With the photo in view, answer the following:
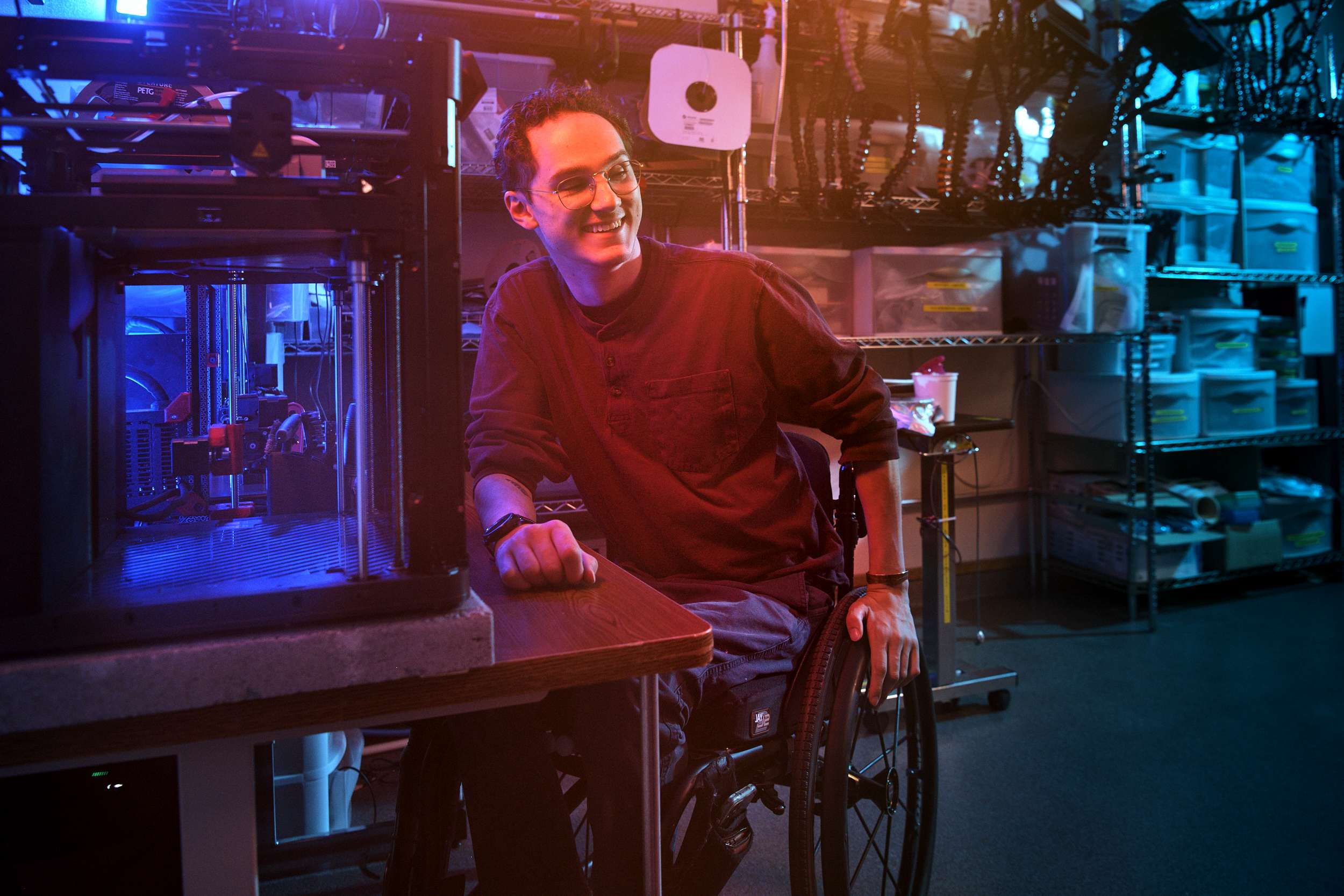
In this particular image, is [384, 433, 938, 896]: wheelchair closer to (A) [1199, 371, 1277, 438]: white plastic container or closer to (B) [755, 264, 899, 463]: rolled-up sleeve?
(B) [755, 264, 899, 463]: rolled-up sleeve

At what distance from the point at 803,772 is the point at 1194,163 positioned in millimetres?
3456

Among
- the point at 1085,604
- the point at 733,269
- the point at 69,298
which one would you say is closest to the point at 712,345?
the point at 733,269

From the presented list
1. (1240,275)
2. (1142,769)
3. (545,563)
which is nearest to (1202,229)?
(1240,275)

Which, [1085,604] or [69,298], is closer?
[69,298]

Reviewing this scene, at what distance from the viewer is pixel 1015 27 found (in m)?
2.75

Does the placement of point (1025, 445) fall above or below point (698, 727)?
above

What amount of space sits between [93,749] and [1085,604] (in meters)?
3.47

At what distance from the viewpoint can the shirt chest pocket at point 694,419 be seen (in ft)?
4.08

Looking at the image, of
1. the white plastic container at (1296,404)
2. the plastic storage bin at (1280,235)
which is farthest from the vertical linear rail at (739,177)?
the white plastic container at (1296,404)

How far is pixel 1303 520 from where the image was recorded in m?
3.53

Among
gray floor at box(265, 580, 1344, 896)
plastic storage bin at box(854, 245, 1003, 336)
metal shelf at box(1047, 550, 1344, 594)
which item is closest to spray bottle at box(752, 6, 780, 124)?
plastic storage bin at box(854, 245, 1003, 336)

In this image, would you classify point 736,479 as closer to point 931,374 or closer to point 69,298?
point 69,298

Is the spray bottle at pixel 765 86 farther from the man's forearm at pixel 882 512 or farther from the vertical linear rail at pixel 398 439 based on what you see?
the vertical linear rail at pixel 398 439

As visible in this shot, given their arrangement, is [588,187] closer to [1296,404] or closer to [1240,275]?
[1240,275]
